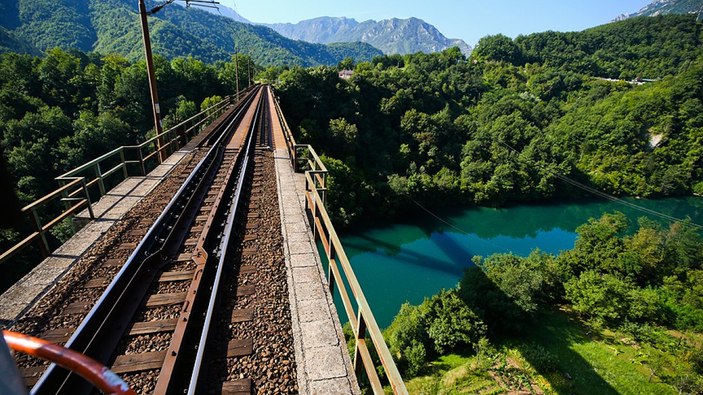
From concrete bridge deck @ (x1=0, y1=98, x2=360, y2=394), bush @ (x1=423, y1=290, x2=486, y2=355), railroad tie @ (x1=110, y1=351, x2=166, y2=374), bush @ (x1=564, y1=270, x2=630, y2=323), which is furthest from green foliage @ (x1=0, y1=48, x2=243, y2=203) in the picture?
bush @ (x1=564, y1=270, x2=630, y2=323)

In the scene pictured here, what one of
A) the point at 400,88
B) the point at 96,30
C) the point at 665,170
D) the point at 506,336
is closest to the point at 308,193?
the point at 506,336

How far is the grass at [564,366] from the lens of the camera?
1670 cm

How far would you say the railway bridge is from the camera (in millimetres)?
3516

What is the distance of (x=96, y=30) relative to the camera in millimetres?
126062

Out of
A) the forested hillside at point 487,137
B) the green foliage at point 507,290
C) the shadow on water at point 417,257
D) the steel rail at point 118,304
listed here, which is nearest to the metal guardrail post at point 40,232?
the steel rail at point 118,304

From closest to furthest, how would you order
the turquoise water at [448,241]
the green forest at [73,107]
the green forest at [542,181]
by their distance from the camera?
1. the green forest at [542,181]
2. the turquoise water at [448,241]
3. the green forest at [73,107]

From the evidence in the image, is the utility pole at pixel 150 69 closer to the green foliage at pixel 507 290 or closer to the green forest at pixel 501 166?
the green forest at pixel 501 166

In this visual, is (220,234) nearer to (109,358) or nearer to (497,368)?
(109,358)

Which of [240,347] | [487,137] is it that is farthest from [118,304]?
[487,137]

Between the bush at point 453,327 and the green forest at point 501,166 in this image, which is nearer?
the green forest at point 501,166

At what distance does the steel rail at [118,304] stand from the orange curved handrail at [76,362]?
105 inches

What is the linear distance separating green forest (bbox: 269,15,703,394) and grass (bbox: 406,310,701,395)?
9cm

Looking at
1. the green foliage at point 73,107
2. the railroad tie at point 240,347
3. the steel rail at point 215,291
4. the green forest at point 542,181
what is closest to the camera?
the steel rail at point 215,291

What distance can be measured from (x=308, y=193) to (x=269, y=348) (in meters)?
3.87
